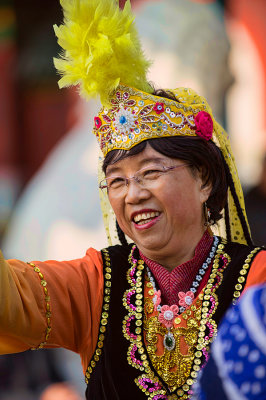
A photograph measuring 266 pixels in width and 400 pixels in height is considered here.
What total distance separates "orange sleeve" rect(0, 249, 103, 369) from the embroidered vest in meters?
0.05

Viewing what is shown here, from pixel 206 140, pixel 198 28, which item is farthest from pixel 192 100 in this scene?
pixel 198 28

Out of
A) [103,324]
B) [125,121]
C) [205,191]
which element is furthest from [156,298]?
[125,121]

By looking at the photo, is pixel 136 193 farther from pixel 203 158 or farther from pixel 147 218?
pixel 203 158

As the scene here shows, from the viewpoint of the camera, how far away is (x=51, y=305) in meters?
2.19

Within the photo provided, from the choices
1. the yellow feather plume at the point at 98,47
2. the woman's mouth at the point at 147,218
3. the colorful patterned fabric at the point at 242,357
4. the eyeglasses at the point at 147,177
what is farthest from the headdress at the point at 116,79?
the colorful patterned fabric at the point at 242,357

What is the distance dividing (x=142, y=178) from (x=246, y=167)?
3099 mm

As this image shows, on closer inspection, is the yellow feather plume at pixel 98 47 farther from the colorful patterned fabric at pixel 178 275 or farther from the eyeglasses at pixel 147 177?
the colorful patterned fabric at pixel 178 275

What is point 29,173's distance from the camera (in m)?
6.58

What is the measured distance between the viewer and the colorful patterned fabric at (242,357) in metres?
1.15

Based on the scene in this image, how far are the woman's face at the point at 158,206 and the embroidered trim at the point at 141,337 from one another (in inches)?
5.2

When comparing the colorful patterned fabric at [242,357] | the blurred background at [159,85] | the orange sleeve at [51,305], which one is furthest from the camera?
the blurred background at [159,85]

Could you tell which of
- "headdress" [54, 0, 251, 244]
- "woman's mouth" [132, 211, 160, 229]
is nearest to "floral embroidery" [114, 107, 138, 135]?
"headdress" [54, 0, 251, 244]

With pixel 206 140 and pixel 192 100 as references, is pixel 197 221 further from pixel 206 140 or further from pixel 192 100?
pixel 192 100

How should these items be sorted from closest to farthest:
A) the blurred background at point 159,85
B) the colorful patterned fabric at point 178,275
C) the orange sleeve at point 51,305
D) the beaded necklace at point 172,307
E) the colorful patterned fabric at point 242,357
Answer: the colorful patterned fabric at point 242,357 → the orange sleeve at point 51,305 → the beaded necklace at point 172,307 → the colorful patterned fabric at point 178,275 → the blurred background at point 159,85
